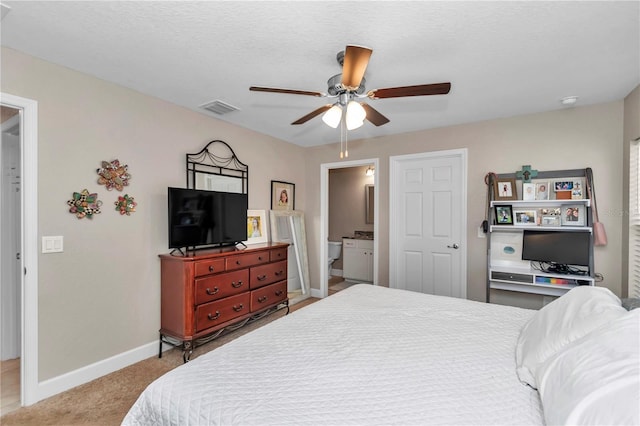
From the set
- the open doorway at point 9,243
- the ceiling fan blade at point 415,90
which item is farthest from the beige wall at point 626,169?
the open doorway at point 9,243

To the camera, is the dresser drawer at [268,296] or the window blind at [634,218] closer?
the window blind at [634,218]

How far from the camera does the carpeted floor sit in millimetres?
1935

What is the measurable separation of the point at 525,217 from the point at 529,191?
280mm

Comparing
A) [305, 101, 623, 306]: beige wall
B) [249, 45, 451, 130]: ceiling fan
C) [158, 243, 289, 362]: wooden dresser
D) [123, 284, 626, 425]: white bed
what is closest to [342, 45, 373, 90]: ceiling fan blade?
[249, 45, 451, 130]: ceiling fan

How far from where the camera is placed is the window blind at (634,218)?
2.59 metres

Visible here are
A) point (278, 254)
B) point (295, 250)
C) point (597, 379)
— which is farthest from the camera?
point (295, 250)

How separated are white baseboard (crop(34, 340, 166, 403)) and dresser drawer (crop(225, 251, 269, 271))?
3.25 ft

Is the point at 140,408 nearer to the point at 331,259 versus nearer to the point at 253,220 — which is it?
the point at 253,220

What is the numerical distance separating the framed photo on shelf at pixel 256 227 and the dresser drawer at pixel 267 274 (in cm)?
47

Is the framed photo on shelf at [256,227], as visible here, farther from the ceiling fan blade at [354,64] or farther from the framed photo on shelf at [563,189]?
the framed photo on shelf at [563,189]

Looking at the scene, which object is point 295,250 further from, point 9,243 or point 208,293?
point 9,243

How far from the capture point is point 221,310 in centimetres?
290

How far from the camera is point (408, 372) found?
4.16 ft

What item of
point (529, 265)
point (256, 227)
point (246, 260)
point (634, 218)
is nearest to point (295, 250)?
point (256, 227)
